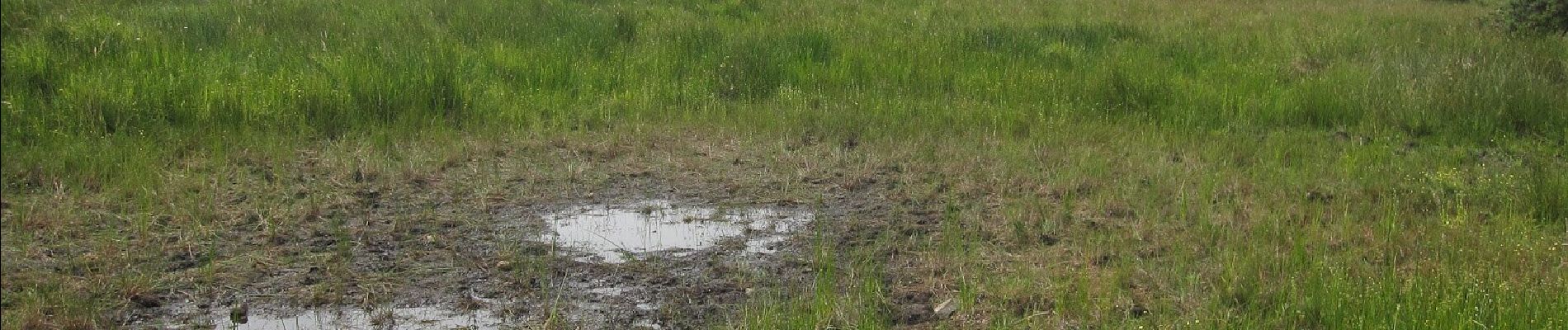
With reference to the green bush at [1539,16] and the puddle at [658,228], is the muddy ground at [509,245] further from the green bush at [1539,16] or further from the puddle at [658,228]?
the green bush at [1539,16]

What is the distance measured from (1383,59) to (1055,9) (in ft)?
14.5

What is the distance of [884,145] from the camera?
7359 mm

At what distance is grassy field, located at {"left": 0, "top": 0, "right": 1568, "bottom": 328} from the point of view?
479cm

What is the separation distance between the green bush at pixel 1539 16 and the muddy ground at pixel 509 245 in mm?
7113

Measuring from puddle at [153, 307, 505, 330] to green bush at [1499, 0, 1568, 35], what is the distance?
387 inches

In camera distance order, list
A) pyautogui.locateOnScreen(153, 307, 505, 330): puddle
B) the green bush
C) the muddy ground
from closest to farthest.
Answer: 1. pyautogui.locateOnScreen(153, 307, 505, 330): puddle
2. the muddy ground
3. the green bush

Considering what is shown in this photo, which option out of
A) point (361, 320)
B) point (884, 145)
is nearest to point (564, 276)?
point (361, 320)

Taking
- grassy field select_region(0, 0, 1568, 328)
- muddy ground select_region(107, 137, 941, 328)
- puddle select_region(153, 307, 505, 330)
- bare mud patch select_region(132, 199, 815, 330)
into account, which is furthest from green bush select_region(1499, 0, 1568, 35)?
puddle select_region(153, 307, 505, 330)

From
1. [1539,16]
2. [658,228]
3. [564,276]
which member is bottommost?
[1539,16]

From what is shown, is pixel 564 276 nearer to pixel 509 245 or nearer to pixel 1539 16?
pixel 509 245

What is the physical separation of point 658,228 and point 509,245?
2.27 ft

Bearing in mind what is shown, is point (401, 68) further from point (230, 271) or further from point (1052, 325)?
point (1052, 325)

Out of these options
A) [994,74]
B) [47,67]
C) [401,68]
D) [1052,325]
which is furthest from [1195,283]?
[47,67]

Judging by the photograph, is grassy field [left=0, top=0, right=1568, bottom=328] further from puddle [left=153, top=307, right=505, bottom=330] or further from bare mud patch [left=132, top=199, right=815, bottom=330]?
puddle [left=153, top=307, right=505, bottom=330]
